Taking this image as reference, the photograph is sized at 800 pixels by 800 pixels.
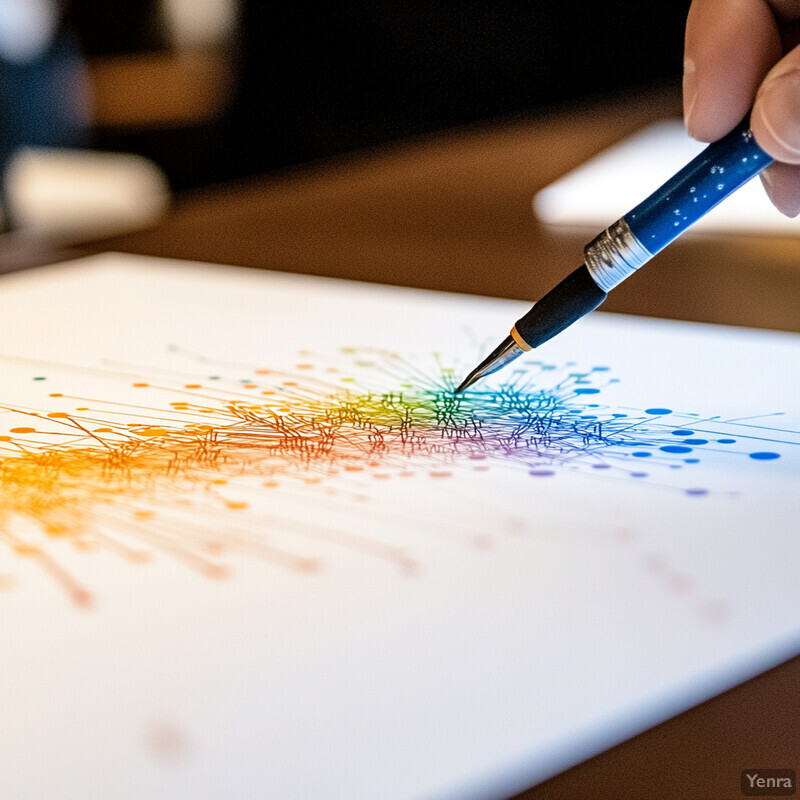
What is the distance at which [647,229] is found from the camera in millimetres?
470

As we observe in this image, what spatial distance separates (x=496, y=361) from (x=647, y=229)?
3.6 inches

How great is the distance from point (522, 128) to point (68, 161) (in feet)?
3.49

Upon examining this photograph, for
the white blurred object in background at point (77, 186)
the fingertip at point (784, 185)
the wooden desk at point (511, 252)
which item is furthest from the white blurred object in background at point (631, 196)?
the white blurred object in background at point (77, 186)

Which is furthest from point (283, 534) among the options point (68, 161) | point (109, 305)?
point (68, 161)

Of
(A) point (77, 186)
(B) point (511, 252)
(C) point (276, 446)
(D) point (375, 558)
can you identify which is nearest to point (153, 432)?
(C) point (276, 446)

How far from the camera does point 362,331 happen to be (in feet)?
2.02

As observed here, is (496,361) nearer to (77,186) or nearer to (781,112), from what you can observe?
(781,112)

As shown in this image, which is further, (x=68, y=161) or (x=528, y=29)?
(x=528, y=29)

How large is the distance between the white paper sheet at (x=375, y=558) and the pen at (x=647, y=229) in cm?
4

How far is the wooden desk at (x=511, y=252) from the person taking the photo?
0.83 ft

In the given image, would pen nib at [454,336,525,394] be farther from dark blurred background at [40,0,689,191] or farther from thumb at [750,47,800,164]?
dark blurred background at [40,0,689,191]

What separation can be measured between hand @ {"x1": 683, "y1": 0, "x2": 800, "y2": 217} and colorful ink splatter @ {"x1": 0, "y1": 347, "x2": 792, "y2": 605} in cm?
13

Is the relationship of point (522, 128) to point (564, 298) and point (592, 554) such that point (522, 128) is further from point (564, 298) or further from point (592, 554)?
point (592, 554)

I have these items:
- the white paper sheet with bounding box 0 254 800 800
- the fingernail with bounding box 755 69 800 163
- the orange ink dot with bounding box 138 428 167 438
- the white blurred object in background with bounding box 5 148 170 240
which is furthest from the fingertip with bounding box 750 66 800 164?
the white blurred object in background with bounding box 5 148 170 240
